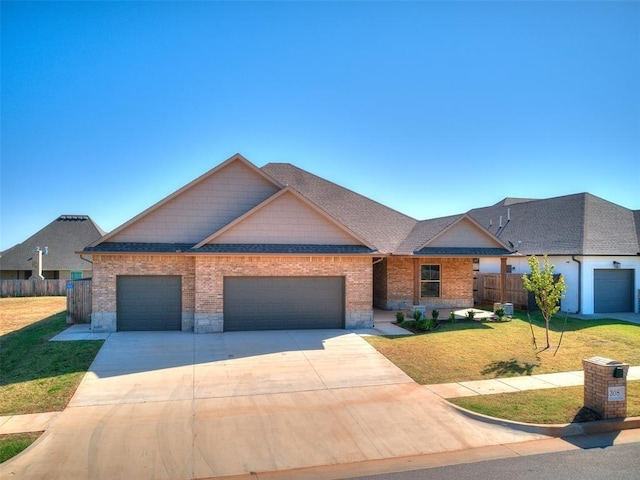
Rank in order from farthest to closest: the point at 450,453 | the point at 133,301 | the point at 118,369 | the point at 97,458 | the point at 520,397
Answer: the point at 133,301
the point at 118,369
the point at 520,397
the point at 450,453
the point at 97,458

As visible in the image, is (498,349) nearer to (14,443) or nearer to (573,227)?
(14,443)

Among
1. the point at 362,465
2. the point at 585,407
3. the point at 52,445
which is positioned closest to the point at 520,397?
the point at 585,407

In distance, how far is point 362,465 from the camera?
708 centimetres

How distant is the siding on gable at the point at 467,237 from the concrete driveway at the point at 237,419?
1046cm

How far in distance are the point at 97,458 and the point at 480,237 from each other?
19.4 metres

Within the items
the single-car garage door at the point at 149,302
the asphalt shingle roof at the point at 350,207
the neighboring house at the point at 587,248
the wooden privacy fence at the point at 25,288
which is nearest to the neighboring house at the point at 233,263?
the single-car garage door at the point at 149,302

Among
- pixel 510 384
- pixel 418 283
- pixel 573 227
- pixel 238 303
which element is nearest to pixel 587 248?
pixel 573 227

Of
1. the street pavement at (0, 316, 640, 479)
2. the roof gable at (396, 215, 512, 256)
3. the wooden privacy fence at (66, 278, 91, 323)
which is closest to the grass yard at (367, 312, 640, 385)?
the street pavement at (0, 316, 640, 479)

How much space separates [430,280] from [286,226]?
9.72 m

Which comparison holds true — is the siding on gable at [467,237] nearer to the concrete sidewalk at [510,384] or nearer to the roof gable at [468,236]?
the roof gable at [468,236]

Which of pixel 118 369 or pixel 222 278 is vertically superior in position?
pixel 222 278

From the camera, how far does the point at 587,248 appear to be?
22.2 m

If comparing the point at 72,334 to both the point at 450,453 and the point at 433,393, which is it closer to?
the point at 433,393

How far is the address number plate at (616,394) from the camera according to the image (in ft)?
29.2
